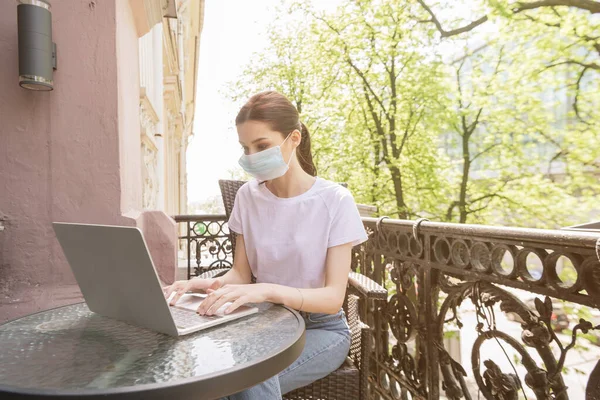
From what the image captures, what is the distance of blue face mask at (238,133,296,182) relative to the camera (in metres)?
2.08

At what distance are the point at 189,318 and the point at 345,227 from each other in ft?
2.68

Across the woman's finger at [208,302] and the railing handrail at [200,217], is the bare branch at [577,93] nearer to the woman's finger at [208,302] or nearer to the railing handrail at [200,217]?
the railing handrail at [200,217]

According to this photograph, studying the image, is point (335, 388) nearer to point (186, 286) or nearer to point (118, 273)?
point (186, 286)

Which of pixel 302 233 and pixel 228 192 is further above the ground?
pixel 228 192

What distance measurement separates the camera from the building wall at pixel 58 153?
2.28 meters

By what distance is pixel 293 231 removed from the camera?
203cm

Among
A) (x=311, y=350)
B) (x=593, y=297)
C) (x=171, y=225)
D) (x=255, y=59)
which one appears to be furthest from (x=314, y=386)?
(x=255, y=59)

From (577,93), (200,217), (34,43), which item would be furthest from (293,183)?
(577,93)

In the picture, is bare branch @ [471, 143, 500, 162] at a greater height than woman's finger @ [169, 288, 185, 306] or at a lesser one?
greater

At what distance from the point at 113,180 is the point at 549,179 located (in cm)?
1491

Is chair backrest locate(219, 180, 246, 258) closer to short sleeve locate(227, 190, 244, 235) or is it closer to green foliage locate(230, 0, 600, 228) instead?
short sleeve locate(227, 190, 244, 235)

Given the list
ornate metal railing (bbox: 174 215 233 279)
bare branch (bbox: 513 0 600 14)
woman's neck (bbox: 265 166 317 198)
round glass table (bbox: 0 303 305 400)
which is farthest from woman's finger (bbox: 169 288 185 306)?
bare branch (bbox: 513 0 600 14)

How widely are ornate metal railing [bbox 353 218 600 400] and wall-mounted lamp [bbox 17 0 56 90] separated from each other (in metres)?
2.04

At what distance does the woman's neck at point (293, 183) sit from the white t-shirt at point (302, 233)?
0.05 metres
